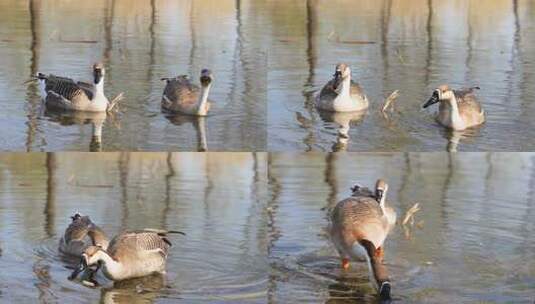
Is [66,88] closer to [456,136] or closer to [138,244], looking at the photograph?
[138,244]

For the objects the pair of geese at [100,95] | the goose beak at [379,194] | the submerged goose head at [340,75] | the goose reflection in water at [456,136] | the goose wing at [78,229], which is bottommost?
the goose wing at [78,229]

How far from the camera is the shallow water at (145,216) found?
7.26 meters

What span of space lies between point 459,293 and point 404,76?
3560 mm

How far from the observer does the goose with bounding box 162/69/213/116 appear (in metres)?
9.46

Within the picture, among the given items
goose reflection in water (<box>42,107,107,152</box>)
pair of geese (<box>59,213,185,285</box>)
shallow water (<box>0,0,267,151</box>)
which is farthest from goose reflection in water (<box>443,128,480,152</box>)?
goose reflection in water (<box>42,107,107,152</box>)

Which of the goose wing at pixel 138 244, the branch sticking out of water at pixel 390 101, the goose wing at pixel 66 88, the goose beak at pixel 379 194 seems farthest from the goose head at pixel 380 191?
the goose wing at pixel 66 88

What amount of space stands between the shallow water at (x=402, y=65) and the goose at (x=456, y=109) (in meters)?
0.09

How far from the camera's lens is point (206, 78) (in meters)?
9.72

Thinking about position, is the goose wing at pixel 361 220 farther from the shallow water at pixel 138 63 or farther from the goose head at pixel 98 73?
the goose head at pixel 98 73

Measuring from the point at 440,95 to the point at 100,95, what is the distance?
2650 mm

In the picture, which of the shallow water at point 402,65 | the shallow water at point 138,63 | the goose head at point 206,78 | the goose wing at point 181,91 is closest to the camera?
the shallow water at point 138,63

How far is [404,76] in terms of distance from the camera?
10375mm

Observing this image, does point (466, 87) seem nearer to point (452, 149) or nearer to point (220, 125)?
point (452, 149)

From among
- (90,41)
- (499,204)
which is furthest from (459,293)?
(90,41)
